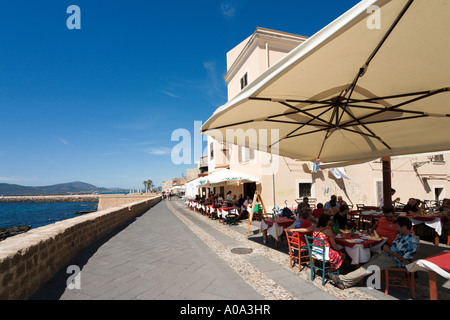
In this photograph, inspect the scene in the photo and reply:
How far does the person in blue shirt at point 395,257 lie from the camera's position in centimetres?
364

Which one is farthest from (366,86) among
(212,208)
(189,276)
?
(212,208)

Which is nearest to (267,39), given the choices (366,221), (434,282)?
(366,221)

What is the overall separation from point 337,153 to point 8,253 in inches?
292

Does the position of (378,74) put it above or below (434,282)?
above

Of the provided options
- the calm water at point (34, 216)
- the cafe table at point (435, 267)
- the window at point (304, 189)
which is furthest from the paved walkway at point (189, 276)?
the calm water at point (34, 216)

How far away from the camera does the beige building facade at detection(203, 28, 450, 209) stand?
1313 centimetres

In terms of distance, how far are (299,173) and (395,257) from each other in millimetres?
9954

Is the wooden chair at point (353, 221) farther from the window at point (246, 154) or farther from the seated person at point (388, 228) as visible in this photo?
the window at point (246, 154)

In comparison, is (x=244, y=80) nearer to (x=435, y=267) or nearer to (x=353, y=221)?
(x=353, y=221)

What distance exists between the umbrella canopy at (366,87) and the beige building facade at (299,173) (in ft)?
23.9

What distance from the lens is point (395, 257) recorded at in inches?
148
